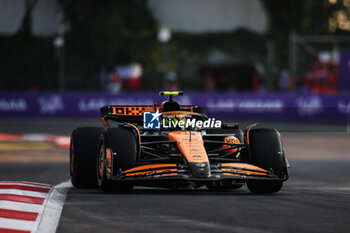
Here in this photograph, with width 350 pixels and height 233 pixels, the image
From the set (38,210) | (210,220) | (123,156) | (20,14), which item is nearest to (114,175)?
(123,156)

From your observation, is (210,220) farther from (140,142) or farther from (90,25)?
(90,25)

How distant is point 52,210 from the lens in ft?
29.6

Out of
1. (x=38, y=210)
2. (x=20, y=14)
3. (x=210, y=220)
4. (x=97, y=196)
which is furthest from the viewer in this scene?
(x=20, y=14)

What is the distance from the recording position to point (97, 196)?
34.9 feet

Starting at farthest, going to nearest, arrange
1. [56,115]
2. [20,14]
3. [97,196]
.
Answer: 1. [20,14]
2. [56,115]
3. [97,196]

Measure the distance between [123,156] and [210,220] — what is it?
2617 mm

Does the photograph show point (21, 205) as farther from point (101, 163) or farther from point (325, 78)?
point (325, 78)

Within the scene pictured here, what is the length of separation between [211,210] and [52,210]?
63.5 inches

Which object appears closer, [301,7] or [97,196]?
[97,196]

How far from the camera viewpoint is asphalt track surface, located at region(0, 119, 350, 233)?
26.0 feet

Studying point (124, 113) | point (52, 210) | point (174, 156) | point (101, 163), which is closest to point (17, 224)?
point (52, 210)

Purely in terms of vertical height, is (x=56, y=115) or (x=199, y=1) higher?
(x=199, y=1)

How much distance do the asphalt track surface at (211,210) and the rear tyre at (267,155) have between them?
17 centimetres

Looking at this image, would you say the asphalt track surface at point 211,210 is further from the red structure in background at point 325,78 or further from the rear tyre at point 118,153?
the red structure in background at point 325,78
